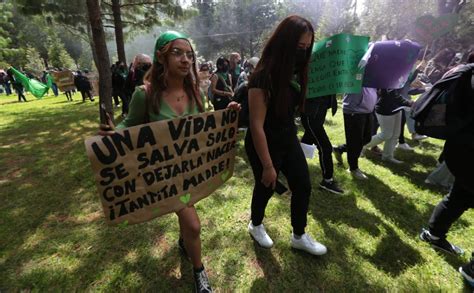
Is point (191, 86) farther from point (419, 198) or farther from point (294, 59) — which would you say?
point (419, 198)

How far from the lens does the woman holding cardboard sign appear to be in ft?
6.35

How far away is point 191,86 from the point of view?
7.00ft

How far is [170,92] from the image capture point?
6.60 ft

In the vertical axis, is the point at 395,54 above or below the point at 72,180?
above

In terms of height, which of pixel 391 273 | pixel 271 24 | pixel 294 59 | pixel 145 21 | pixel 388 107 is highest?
pixel 271 24

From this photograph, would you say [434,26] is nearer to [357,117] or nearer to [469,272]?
[357,117]

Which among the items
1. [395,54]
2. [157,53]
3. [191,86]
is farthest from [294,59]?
[395,54]

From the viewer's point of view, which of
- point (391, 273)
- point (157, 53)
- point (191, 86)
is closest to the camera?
point (157, 53)

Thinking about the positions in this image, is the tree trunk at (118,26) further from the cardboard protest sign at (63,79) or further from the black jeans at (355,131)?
the black jeans at (355,131)

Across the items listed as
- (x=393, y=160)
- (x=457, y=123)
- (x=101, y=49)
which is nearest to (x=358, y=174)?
(x=393, y=160)

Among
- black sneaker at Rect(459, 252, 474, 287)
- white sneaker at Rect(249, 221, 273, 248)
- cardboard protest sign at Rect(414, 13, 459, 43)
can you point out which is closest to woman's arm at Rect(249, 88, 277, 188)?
white sneaker at Rect(249, 221, 273, 248)

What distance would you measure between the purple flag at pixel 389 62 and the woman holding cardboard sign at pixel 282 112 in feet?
5.29

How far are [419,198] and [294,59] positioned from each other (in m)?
3.02

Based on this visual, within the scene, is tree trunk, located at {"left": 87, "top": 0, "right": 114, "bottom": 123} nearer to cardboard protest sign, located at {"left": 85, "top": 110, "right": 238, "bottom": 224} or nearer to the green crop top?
the green crop top
